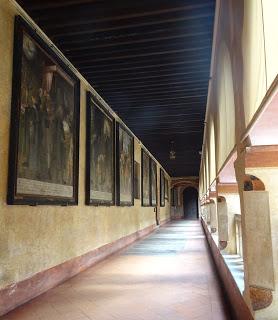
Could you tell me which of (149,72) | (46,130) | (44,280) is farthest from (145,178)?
(44,280)

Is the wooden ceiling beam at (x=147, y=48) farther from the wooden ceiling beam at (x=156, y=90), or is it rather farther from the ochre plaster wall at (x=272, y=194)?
the ochre plaster wall at (x=272, y=194)

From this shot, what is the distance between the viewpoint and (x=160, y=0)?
15.9ft

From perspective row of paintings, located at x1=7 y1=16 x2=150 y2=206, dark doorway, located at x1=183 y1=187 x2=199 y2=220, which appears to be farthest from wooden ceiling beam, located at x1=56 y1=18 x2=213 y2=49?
dark doorway, located at x1=183 y1=187 x2=199 y2=220

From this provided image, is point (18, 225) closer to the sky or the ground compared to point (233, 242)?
closer to the sky

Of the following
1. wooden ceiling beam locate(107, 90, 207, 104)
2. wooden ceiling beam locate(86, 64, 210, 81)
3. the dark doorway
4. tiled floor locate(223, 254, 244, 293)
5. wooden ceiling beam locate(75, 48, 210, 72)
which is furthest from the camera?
the dark doorway

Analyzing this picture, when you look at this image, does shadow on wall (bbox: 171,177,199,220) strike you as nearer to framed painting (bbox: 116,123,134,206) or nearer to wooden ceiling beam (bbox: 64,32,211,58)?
framed painting (bbox: 116,123,134,206)

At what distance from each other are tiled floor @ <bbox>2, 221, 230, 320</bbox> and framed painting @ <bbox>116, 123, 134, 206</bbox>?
3.08m

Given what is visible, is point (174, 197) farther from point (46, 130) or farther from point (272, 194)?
point (272, 194)

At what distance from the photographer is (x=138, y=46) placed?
6.08 meters

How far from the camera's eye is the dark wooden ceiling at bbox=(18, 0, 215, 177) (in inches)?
197

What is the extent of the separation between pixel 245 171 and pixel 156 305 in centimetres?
242

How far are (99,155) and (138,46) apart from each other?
3.18m

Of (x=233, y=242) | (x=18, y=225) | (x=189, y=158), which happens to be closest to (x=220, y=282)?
(x=233, y=242)

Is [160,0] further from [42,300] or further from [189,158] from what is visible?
[189,158]
